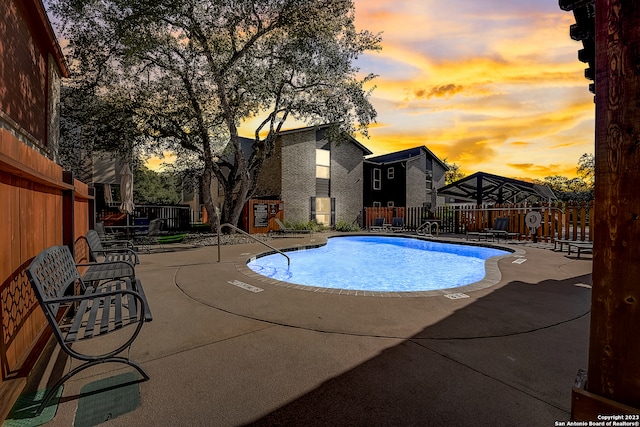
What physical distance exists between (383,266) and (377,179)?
1907 centimetres

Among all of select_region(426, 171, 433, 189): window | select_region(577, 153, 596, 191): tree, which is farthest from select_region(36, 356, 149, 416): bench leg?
select_region(577, 153, 596, 191): tree

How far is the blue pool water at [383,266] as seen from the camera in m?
7.95

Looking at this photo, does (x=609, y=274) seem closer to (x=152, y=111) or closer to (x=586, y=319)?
(x=586, y=319)

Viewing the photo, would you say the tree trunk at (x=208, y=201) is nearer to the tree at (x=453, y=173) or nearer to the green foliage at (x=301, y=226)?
the green foliage at (x=301, y=226)

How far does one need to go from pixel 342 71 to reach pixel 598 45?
50.7ft

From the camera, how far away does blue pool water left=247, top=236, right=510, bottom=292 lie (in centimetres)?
795

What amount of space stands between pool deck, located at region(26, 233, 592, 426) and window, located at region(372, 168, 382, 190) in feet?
77.2

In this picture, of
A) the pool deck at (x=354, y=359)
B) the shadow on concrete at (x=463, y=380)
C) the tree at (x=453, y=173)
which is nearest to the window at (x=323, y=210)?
the pool deck at (x=354, y=359)

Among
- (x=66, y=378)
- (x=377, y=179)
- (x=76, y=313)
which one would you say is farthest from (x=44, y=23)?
(x=377, y=179)

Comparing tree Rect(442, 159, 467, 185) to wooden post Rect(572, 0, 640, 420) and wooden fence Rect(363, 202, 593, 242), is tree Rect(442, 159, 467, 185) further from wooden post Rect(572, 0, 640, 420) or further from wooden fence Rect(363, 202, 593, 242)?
wooden post Rect(572, 0, 640, 420)

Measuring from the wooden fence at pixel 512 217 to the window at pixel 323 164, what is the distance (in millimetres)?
4721

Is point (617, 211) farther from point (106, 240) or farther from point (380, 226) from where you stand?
point (380, 226)

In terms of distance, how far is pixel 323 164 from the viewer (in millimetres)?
22609

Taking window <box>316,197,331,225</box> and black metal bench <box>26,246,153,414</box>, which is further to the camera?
window <box>316,197,331,225</box>
